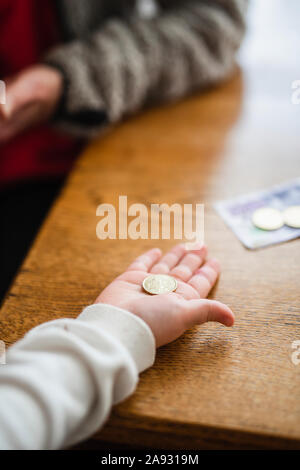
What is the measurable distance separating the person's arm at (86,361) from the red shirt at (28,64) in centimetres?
59

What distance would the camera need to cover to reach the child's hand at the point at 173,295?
529 mm

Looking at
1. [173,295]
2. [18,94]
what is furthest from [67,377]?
[18,94]

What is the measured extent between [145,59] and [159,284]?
69cm

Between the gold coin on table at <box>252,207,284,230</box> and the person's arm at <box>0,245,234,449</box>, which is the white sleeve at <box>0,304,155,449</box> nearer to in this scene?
the person's arm at <box>0,245,234,449</box>

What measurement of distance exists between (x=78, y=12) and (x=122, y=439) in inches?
40.6

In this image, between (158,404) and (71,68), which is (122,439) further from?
(71,68)

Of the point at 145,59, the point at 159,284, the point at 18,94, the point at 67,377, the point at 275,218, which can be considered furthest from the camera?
the point at 145,59

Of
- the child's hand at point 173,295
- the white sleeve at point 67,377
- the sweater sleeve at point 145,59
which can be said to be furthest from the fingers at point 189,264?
the sweater sleeve at point 145,59

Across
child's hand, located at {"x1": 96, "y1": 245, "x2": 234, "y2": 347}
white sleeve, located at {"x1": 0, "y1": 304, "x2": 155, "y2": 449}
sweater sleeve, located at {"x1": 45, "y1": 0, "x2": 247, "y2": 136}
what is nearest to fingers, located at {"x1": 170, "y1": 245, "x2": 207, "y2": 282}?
child's hand, located at {"x1": 96, "y1": 245, "x2": 234, "y2": 347}

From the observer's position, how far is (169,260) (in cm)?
65

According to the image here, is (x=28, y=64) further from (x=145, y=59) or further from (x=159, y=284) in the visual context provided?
(x=159, y=284)

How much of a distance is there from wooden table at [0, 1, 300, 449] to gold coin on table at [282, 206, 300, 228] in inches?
1.9
